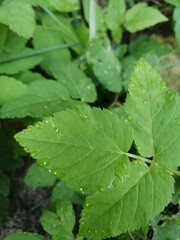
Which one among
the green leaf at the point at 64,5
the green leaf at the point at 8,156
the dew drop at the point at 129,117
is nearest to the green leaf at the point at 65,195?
the green leaf at the point at 8,156

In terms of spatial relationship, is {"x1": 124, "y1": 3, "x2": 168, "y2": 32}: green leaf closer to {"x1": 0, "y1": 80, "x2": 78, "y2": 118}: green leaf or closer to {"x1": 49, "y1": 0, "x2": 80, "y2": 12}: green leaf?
{"x1": 49, "y1": 0, "x2": 80, "y2": 12}: green leaf

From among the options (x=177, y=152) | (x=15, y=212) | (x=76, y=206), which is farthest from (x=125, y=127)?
(x=15, y=212)

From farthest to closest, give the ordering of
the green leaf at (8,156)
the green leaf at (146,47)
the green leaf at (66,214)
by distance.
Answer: the green leaf at (146,47) < the green leaf at (8,156) < the green leaf at (66,214)

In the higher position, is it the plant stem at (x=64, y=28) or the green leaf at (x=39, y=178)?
the plant stem at (x=64, y=28)

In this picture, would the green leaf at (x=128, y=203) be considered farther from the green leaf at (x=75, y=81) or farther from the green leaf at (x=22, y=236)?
the green leaf at (x=75, y=81)

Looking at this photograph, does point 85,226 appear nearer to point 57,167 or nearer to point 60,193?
point 57,167
